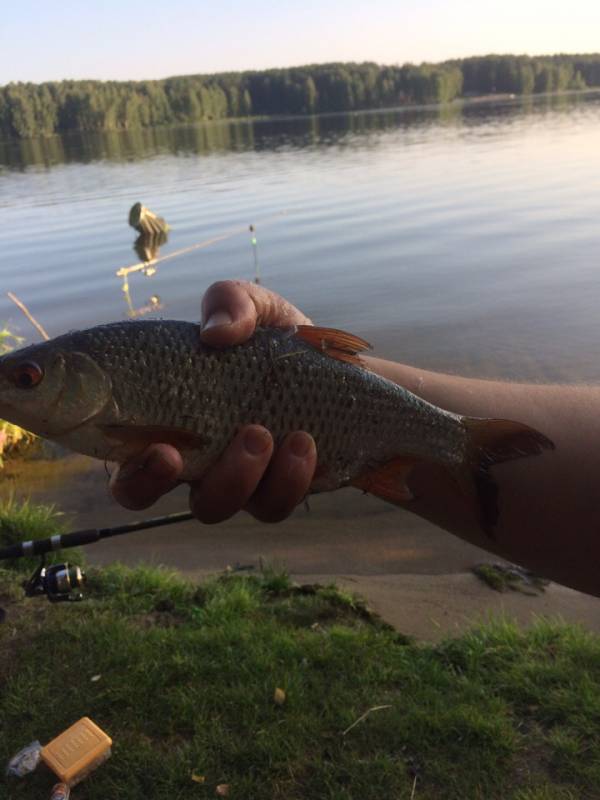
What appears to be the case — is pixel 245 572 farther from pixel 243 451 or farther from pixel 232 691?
pixel 243 451

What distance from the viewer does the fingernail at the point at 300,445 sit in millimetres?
2629

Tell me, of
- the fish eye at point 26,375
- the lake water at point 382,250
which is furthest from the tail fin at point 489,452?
the lake water at point 382,250

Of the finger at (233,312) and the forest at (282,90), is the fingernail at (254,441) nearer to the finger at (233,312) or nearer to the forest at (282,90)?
the finger at (233,312)

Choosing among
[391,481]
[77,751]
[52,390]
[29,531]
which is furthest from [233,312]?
[29,531]

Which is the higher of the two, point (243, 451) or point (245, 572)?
point (243, 451)

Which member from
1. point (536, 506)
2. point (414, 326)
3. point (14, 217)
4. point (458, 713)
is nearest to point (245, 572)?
point (458, 713)

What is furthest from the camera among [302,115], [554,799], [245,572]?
[302,115]

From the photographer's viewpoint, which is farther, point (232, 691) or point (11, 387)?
point (232, 691)

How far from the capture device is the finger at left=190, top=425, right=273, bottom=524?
2584 millimetres

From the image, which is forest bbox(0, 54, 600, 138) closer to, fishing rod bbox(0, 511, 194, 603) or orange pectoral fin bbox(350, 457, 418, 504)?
fishing rod bbox(0, 511, 194, 603)

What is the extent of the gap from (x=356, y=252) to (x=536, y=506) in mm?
21231

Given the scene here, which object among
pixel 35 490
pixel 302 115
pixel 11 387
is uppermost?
pixel 302 115

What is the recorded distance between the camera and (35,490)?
10.1 metres

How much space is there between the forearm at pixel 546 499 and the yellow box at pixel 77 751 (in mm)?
2304
